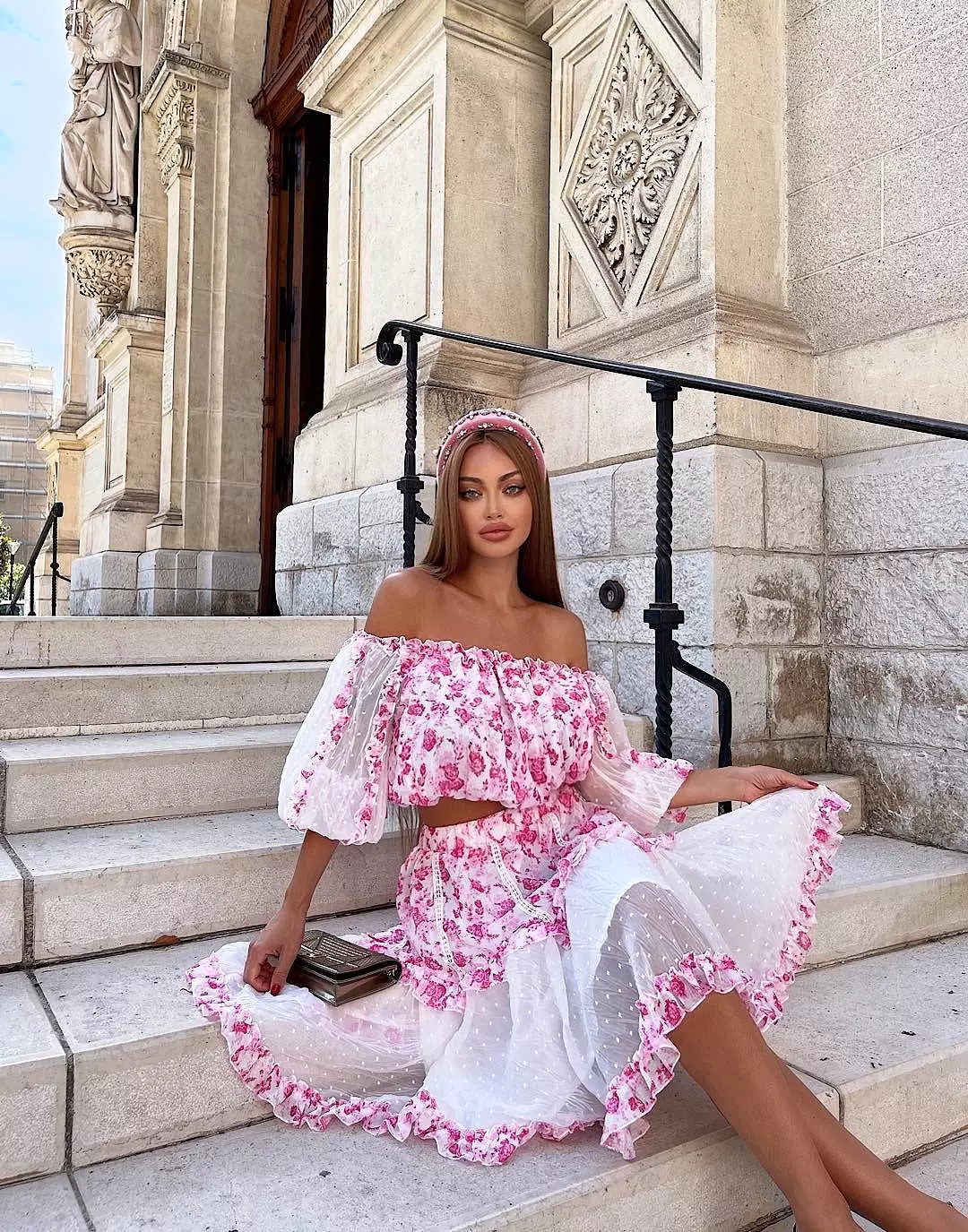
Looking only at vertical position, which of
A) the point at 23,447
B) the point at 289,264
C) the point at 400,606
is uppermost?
the point at 23,447

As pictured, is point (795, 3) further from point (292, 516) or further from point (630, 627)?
point (292, 516)

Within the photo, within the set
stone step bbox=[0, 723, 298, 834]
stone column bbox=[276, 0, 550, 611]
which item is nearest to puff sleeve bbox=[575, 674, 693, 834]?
stone step bbox=[0, 723, 298, 834]

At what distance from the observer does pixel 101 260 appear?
8.40m

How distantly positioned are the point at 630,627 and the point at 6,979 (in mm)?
2223

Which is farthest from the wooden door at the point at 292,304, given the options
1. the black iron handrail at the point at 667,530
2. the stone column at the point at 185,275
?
the black iron handrail at the point at 667,530

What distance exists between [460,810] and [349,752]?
0.26m

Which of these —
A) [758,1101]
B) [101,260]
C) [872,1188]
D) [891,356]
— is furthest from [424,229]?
[101,260]

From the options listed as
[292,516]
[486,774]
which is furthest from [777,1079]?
[292,516]

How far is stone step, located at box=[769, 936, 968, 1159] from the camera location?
1.83 meters

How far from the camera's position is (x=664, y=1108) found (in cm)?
174

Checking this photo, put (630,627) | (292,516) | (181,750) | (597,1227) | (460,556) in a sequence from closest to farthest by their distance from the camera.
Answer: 1. (597,1227)
2. (460,556)
3. (181,750)
4. (630,627)
5. (292,516)

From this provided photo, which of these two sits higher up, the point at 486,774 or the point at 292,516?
the point at 292,516

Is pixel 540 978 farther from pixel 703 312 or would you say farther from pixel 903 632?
pixel 703 312

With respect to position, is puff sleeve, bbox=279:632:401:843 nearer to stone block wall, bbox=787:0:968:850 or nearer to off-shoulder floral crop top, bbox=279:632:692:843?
off-shoulder floral crop top, bbox=279:632:692:843
